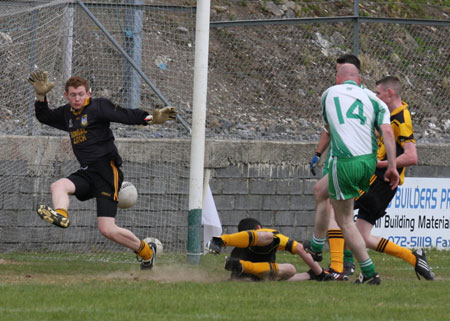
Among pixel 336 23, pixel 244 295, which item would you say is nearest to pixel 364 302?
pixel 244 295

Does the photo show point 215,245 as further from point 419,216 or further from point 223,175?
point 419,216

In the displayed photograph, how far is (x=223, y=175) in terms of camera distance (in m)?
12.9

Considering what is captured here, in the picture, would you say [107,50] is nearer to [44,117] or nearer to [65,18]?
[65,18]

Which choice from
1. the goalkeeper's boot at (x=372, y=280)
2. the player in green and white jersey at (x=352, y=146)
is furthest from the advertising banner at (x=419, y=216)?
the player in green and white jersey at (x=352, y=146)

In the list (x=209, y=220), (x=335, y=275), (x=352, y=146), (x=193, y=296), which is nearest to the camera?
(x=193, y=296)

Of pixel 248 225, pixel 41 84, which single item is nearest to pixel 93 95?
pixel 41 84

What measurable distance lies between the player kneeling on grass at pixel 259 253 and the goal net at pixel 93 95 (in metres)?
3.10

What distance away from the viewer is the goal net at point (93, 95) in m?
12.0

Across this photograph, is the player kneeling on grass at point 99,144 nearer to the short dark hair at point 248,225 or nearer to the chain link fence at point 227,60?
the short dark hair at point 248,225

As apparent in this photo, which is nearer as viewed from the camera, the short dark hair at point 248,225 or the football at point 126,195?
the short dark hair at point 248,225

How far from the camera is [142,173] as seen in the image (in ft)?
41.0

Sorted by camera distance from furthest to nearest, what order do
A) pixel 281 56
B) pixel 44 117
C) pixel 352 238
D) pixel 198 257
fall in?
pixel 281 56 → pixel 198 257 → pixel 44 117 → pixel 352 238

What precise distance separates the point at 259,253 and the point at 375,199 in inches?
54.6

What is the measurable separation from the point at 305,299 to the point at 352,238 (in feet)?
4.06
